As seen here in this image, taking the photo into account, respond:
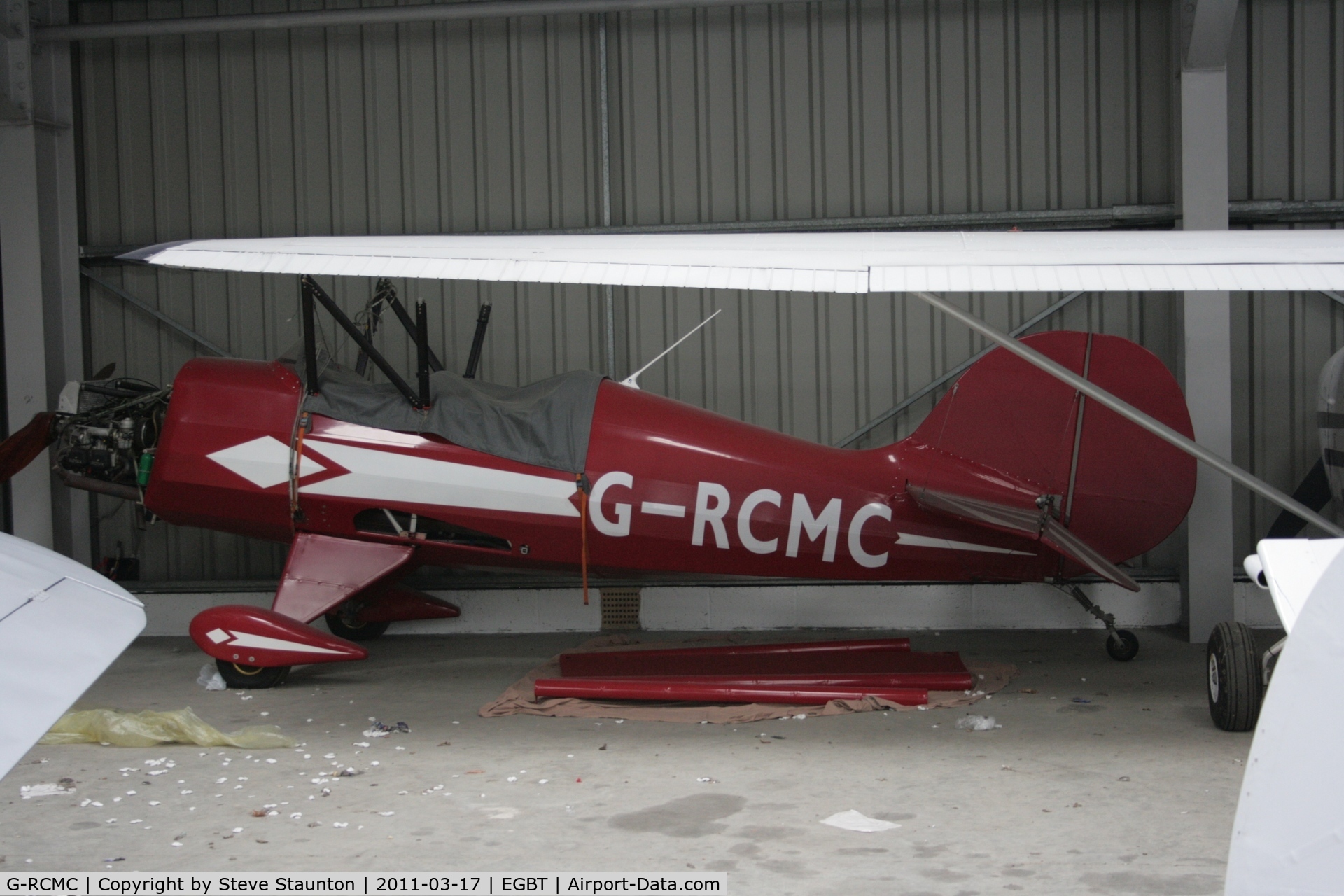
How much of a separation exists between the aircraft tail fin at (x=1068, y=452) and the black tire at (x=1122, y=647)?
104 centimetres

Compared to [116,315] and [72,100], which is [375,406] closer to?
[116,315]

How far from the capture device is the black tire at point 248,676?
6234 millimetres

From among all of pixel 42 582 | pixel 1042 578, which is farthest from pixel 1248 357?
pixel 42 582

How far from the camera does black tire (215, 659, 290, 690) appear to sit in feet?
20.5

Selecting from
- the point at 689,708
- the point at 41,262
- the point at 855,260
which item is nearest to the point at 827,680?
the point at 689,708

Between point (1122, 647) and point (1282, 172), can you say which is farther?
point (1282, 172)

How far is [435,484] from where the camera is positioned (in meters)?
6.20

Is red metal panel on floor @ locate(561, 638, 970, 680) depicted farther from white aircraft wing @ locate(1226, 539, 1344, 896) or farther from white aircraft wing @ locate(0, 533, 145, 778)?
white aircraft wing @ locate(1226, 539, 1344, 896)

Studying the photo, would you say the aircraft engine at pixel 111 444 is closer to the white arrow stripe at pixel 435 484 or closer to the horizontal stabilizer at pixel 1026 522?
the white arrow stripe at pixel 435 484

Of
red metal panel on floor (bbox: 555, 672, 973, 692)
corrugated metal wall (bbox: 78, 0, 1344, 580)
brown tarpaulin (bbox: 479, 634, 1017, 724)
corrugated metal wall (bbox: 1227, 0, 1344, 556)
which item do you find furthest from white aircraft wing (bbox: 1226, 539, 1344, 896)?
corrugated metal wall (bbox: 1227, 0, 1344, 556)

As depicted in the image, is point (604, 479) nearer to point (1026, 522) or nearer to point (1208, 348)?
point (1026, 522)

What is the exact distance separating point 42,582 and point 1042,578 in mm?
5095

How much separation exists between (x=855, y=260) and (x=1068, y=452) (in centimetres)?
212

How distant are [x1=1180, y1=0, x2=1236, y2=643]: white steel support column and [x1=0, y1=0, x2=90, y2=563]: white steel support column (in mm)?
8185
